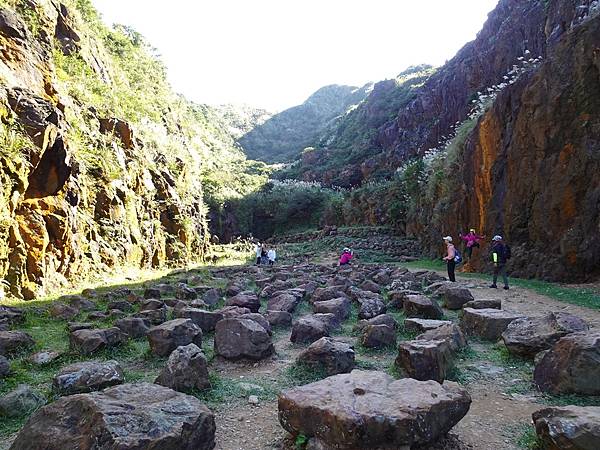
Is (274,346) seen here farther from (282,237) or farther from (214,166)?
(214,166)

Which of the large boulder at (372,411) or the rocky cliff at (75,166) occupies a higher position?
the rocky cliff at (75,166)

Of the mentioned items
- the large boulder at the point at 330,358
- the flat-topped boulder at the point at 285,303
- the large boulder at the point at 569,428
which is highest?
the large boulder at the point at 569,428

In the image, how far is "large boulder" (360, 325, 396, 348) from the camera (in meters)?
6.21

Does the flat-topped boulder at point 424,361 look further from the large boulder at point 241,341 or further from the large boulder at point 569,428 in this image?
the large boulder at point 241,341

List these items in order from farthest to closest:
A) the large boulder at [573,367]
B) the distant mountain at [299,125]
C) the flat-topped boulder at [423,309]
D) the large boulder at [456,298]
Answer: the distant mountain at [299,125] → the large boulder at [456,298] → the flat-topped boulder at [423,309] → the large boulder at [573,367]

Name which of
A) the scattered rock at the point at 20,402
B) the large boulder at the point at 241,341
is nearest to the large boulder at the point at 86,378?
the scattered rock at the point at 20,402

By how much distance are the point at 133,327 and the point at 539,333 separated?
585 cm

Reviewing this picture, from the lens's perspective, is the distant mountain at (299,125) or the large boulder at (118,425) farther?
the distant mountain at (299,125)

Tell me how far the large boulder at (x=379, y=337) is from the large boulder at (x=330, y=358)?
1.05 metres

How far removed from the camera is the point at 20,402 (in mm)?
4180

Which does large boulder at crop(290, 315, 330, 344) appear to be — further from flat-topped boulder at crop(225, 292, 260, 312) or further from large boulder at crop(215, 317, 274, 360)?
flat-topped boulder at crop(225, 292, 260, 312)

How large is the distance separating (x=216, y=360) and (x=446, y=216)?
16.3 meters

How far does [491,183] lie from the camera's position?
15.5 metres

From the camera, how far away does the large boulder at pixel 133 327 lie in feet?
22.2
